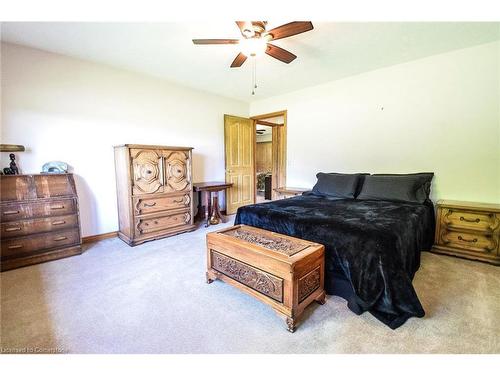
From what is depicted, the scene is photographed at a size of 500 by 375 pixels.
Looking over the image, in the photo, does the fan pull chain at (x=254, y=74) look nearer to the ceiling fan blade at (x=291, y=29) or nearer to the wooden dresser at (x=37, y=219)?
the ceiling fan blade at (x=291, y=29)

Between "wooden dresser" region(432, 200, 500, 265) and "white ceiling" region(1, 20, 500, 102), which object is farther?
"wooden dresser" region(432, 200, 500, 265)

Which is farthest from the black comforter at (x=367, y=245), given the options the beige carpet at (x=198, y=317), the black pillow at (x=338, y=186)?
the black pillow at (x=338, y=186)

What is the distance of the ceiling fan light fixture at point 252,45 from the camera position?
2031 millimetres

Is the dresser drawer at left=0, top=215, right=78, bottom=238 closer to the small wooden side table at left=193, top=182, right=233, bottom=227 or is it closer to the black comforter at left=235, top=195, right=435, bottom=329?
the small wooden side table at left=193, top=182, right=233, bottom=227

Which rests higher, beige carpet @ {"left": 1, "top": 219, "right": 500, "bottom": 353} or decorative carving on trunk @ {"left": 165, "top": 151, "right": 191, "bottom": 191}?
decorative carving on trunk @ {"left": 165, "top": 151, "right": 191, "bottom": 191}

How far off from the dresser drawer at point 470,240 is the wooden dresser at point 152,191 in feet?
11.1

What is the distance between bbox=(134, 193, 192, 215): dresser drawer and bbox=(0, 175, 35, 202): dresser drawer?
1059 mm

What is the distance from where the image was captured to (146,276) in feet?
7.27

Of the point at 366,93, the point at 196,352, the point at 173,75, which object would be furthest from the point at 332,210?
the point at 173,75

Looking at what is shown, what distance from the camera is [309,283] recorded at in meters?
1.62

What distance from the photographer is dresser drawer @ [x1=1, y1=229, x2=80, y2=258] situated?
92.2 inches

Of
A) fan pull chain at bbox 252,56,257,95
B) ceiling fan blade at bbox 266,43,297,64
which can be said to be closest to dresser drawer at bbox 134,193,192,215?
fan pull chain at bbox 252,56,257,95

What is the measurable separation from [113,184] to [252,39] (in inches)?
108

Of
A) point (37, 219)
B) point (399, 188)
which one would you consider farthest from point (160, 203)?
point (399, 188)
